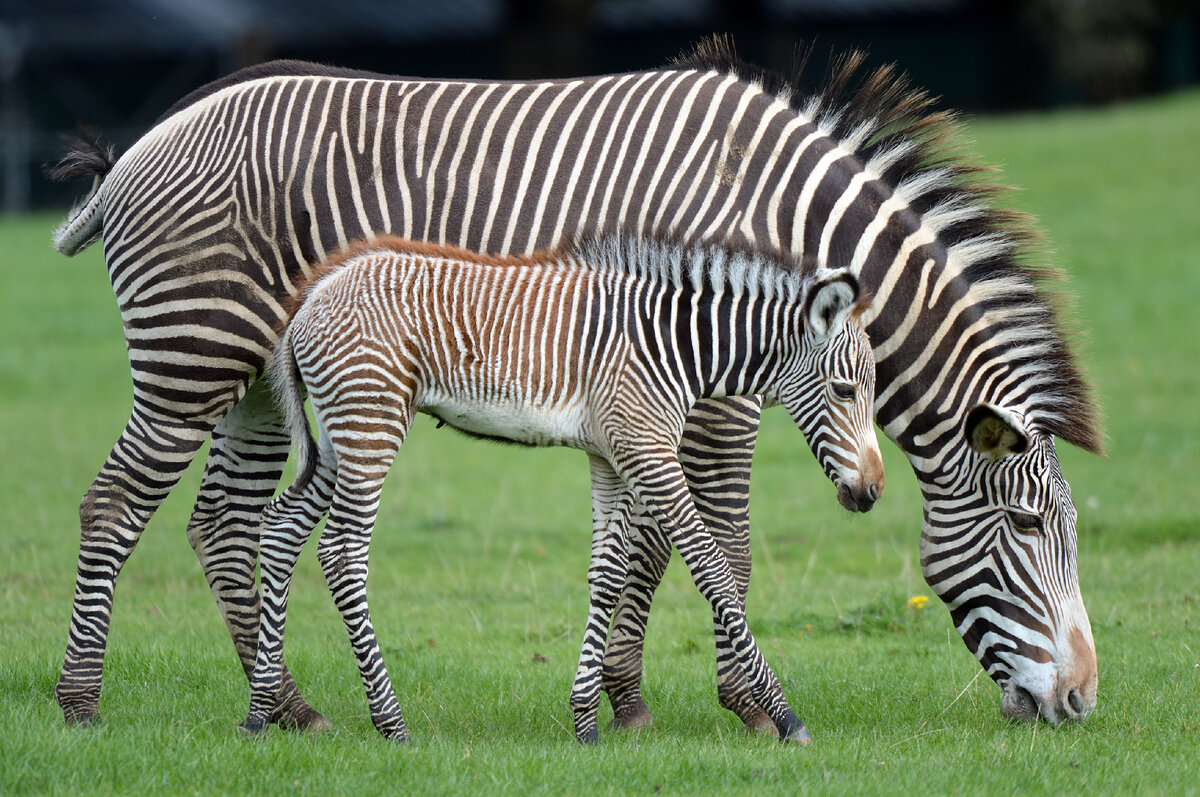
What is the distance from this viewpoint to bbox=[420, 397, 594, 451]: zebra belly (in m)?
5.82

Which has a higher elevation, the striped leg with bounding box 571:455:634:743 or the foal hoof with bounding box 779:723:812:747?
the striped leg with bounding box 571:455:634:743

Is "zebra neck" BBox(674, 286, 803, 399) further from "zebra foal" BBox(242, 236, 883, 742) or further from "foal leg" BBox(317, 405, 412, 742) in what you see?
"foal leg" BBox(317, 405, 412, 742)

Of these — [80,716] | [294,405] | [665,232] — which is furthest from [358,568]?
[665,232]

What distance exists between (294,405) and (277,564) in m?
0.71

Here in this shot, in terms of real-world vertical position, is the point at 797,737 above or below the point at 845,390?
below

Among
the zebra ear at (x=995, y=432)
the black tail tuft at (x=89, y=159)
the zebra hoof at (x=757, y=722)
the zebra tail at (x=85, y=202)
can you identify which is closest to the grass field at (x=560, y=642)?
the zebra hoof at (x=757, y=722)

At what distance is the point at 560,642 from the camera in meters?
7.90

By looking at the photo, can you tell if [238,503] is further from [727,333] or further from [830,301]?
[830,301]

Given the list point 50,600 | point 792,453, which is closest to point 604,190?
point 50,600

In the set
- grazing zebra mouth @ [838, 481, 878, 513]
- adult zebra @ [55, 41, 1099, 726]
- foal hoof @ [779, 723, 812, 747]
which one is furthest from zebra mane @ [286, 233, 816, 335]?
foal hoof @ [779, 723, 812, 747]

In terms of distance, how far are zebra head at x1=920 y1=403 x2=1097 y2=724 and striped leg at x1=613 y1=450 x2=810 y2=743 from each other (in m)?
1.11

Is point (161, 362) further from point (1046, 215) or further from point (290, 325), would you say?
point (1046, 215)

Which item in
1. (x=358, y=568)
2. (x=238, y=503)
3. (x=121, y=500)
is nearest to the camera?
(x=358, y=568)

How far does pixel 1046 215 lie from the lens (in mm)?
23422
